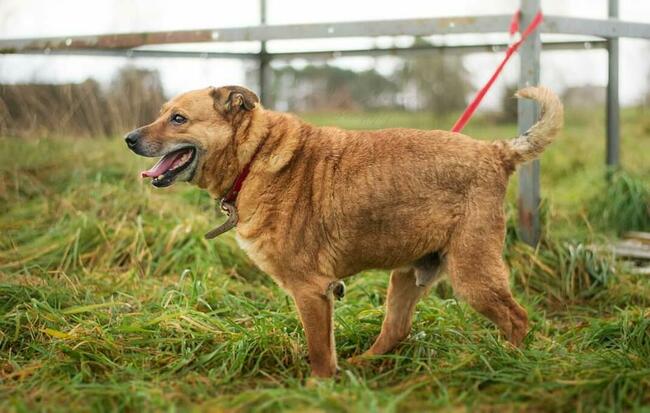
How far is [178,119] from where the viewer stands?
3.98 meters

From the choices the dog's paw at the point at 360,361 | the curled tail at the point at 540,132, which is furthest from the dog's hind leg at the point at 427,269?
the curled tail at the point at 540,132

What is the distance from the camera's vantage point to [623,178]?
651cm

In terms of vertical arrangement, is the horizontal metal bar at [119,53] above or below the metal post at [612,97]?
above

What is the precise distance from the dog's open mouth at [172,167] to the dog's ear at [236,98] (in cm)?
32

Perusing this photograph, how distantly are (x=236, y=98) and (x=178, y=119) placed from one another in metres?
0.34

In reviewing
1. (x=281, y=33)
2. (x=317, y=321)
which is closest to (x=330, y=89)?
(x=281, y=33)

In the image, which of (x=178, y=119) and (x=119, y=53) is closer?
(x=178, y=119)

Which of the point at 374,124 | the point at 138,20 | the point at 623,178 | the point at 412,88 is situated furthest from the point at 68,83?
the point at 623,178

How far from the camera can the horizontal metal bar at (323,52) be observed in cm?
677

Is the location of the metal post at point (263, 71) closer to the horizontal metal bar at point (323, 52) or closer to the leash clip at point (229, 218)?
the horizontal metal bar at point (323, 52)

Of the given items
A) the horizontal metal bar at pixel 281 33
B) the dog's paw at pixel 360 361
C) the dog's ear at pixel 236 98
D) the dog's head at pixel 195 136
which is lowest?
the dog's paw at pixel 360 361

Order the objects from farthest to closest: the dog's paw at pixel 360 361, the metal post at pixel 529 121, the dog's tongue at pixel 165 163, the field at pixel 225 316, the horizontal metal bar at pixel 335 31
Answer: the horizontal metal bar at pixel 335 31, the metal post at pixel 529 121, the dog's tongue at pixel 165 163, the dog's paw at pixel 360 361, the field at pixel 225 316

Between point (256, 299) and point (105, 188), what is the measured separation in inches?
86.7

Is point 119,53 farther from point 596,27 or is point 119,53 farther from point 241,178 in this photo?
point 596,27
